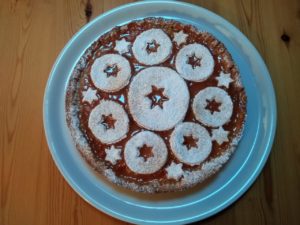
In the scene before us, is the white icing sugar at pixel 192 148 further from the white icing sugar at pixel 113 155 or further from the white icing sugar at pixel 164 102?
the white icing sugar at pixel 113 155

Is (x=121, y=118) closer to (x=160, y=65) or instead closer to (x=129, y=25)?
(x=160, y=65)

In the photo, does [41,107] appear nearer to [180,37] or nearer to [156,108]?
[156,108]

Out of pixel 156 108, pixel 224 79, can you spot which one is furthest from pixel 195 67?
pixel 156 108

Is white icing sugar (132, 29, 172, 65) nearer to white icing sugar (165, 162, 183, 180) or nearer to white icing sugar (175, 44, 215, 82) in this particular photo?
white icing sugar (175, 44, 215, 82)

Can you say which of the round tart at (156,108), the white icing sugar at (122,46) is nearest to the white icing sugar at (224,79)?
the round tart at (156,108)

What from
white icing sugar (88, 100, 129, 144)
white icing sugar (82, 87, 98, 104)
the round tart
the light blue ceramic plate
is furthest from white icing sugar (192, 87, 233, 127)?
white icing sugar (82, 87, 98, 104)

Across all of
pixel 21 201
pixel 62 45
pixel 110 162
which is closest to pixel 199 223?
pixel 110 162
